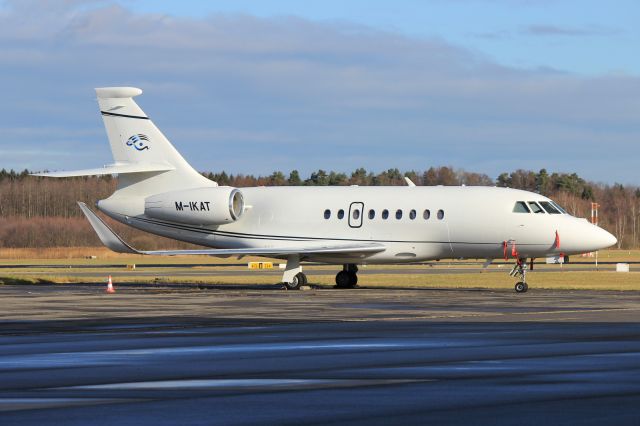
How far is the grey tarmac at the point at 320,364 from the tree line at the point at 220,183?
301 ft

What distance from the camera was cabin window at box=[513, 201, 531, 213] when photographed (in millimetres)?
39856

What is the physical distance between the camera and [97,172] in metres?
42.2

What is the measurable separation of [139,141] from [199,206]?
3.34 meters

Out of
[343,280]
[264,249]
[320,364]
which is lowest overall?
[320,364]

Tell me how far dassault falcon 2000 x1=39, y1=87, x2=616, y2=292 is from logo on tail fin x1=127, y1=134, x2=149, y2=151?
36 millimetres

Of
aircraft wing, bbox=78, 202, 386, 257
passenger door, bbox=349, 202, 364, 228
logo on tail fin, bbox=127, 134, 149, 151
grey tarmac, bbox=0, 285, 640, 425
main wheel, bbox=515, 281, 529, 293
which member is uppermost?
logo on tail fin, bbox=127, 134, 149, 151

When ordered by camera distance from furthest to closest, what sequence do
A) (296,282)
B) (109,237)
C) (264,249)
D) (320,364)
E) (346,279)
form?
1. (346,279)
2. (264,249)
3. (109,237)
4. (296,282)
5. (320,364)

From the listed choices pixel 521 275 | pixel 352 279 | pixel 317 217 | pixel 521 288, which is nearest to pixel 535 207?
pixel 521 275

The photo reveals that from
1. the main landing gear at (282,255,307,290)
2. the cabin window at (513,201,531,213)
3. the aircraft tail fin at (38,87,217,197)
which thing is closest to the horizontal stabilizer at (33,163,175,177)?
the aircraft tail fin at (38,87,217,197)

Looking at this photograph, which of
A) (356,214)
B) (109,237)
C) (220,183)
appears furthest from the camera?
(220,183)

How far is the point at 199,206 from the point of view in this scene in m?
43.5

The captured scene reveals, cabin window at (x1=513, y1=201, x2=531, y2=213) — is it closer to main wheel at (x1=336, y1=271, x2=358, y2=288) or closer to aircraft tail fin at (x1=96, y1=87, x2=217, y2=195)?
main wheel at (x1=336, y1=271, x2=358, y2=288)

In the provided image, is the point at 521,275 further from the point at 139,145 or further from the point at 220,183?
the point at 220,183

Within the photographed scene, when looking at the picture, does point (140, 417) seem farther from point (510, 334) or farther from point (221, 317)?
point (221, 317)
